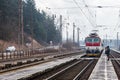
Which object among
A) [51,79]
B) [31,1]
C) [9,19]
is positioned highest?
[31,1]

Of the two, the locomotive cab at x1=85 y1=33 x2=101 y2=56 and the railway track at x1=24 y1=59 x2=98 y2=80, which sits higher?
the locomotive cab at x1=85 y1=33 x2=101 y2=56

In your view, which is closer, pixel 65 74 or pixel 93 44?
pixel 65 74

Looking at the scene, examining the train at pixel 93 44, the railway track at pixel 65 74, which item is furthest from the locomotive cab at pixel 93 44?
the railway track at pixel 65 74

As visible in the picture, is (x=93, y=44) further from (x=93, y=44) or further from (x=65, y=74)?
(x=65, y=74)

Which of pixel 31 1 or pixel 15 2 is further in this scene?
pixel 31 1

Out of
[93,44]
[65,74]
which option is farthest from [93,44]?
[65,74]

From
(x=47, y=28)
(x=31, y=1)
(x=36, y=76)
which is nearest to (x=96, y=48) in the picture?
(x=36, y=76)

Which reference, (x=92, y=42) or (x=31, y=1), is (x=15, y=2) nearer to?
(x=31, y=1)

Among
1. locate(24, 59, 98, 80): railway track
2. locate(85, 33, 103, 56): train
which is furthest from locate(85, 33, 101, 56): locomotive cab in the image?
locate(24, 59, 98, 80): railway track

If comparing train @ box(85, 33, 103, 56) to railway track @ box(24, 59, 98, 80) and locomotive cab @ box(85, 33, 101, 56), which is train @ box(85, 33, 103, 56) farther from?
railway track @ box(24, 59, 98, 80)

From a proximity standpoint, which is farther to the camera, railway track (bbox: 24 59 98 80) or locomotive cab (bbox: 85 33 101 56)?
locomotive cab (bbox: 85 33 101 56)

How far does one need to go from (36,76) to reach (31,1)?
107 m

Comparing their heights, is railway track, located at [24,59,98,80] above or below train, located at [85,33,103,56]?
below

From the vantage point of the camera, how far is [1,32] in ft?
323
